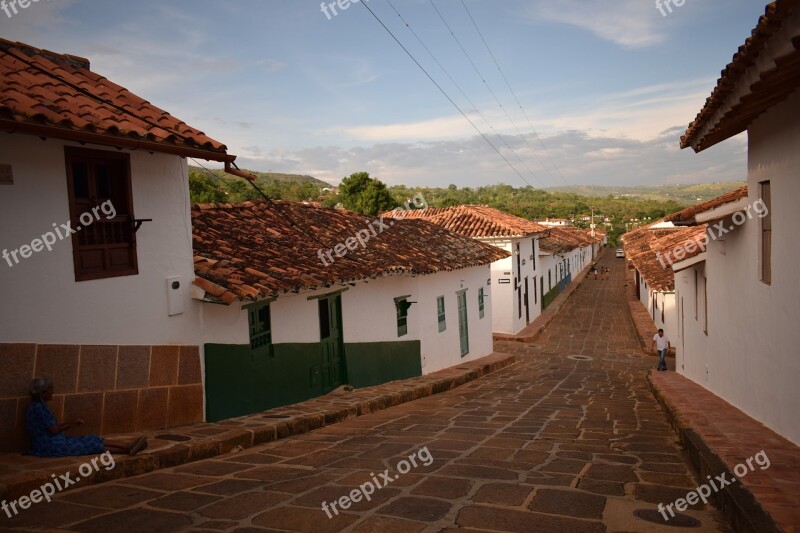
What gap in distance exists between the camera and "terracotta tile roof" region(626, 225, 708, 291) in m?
10.7

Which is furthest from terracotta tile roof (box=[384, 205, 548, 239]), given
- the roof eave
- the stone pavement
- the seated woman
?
the seated woman

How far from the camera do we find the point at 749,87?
14.1ft

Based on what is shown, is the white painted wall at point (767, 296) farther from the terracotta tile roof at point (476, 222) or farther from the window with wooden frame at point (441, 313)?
the terracotta tile roof at point (476, 222)

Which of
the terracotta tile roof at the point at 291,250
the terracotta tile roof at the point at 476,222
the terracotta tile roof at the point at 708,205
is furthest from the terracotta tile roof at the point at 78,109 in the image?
the terracotta tile roof at the point at 476,222

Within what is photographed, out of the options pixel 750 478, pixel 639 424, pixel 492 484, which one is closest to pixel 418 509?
pixel 492 484

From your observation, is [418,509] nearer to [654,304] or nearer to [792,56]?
[792,56]

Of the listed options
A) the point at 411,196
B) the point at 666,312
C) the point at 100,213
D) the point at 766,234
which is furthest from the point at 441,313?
the point at 411,196

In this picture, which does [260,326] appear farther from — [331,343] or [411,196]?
[411,196]

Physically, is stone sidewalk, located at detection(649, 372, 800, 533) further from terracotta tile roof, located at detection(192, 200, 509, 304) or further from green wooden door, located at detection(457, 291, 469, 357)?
green wooden door, located at detection(457, 291, 469, 357)

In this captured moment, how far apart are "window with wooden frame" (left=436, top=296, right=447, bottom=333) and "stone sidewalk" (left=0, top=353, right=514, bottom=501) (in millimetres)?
3419

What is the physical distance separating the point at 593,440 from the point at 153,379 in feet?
16.2

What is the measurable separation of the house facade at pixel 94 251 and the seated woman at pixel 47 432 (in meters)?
0.17

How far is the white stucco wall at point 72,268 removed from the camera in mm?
5035

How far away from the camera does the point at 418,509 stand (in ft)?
14.0
